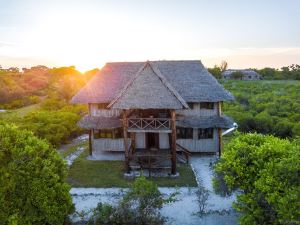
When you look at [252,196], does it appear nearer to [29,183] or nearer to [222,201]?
[222,201]

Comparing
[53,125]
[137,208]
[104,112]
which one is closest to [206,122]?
[104,112]

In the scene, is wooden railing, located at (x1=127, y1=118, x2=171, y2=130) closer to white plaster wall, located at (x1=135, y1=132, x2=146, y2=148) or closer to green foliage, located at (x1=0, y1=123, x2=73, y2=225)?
white plaster wall, located at (x1=135, y1=132, x2=146, y2=148)

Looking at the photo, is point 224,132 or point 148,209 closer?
point 148,209

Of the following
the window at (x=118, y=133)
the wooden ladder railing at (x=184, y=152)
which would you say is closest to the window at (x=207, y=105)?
the wooden ladder railing at (x=184, y=152)

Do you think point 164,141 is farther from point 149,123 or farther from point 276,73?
point 276,73

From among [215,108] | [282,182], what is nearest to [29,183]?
[282,182]
